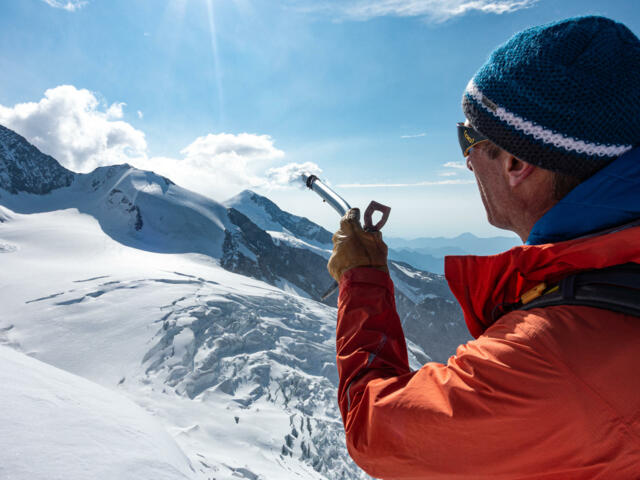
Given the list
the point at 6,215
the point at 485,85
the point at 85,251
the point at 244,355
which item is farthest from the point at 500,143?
the point at 6,215

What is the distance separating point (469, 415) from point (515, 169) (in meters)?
1.13

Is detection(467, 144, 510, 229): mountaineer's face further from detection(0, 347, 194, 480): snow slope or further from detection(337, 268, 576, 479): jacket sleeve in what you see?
detection(0, 347, 194, 480): snow slope

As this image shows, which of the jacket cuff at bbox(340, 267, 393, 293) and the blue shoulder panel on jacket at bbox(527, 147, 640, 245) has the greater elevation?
the blue shoulder panel on jacket at bbox(527, 147, 640, 245)

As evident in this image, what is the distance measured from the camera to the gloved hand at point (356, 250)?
87.1 inches

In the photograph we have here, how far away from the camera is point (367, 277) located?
2.05m

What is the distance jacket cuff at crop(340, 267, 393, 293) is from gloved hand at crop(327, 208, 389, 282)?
82mm

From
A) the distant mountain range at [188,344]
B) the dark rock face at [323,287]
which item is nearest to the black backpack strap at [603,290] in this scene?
the distant mountain range at [188,344]

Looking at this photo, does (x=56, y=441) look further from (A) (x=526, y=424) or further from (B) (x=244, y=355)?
(B) (x=244, y=355)

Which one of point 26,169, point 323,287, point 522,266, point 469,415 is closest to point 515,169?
point 522,266

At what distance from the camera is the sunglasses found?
1.67 m

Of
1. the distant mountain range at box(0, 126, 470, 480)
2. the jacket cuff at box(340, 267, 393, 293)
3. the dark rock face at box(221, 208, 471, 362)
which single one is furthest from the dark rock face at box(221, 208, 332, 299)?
the jacket cuff at box(340, 267, 393, 293)

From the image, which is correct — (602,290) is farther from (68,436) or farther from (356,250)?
(68,436)

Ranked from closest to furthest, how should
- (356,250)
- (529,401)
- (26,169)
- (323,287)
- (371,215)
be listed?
(529,401) < (356,250) < (371,215) < (26,169) < (323,287)

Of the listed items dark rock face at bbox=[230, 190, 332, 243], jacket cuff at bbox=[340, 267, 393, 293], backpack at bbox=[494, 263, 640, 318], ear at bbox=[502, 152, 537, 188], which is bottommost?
jacket cuff at bbox=[340, 267, 393, 293]
